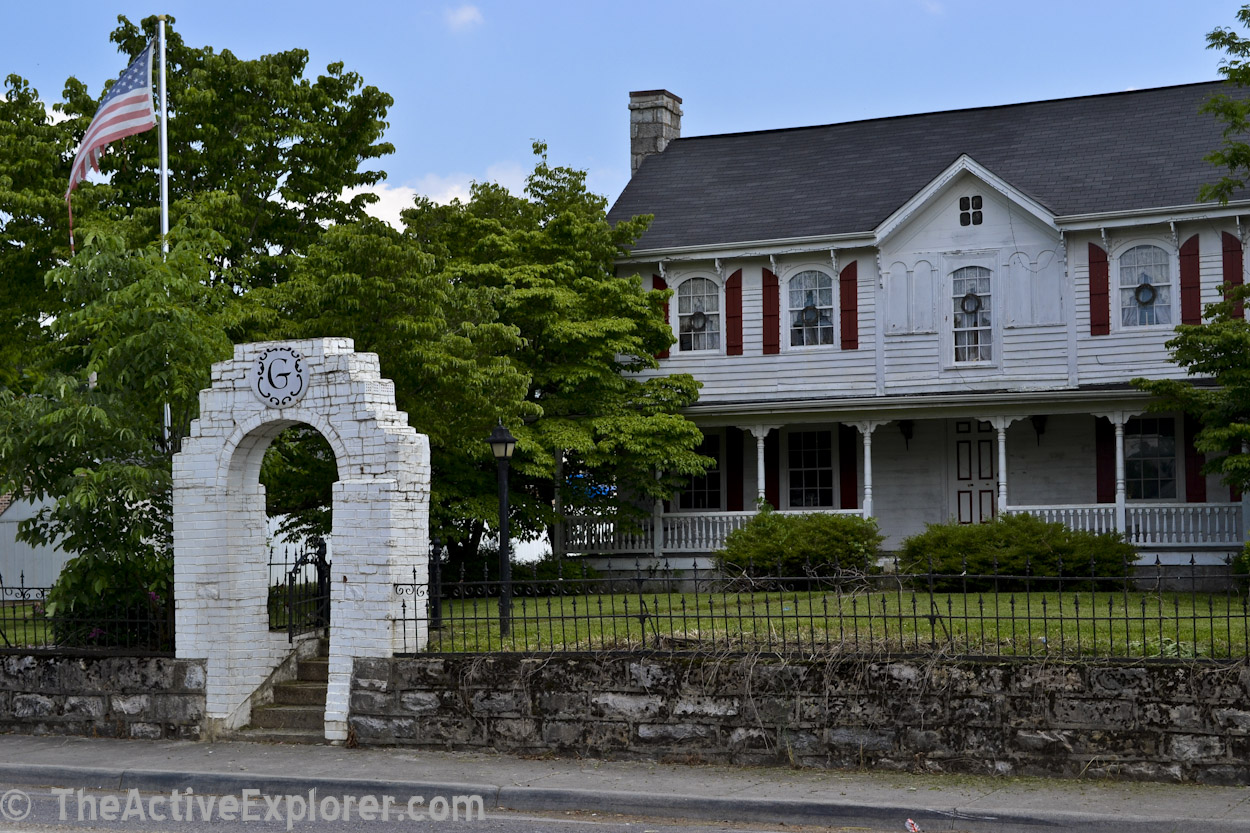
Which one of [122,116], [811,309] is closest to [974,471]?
[811,309]

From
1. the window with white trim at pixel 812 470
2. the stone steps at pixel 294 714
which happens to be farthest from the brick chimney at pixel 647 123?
the stone steps at pixel 294 714

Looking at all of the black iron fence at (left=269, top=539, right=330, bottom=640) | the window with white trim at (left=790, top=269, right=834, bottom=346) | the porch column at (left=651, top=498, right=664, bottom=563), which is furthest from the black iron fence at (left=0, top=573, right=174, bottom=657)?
the window with white trim at (left=790, top=269, right=834, bottom=346)

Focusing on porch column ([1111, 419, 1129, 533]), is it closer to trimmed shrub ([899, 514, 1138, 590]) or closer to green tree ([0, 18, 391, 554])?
trimmed shrub ([899, 514, 1138, 590])

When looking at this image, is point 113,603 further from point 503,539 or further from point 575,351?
point 575,351

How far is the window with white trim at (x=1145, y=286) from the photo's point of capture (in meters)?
21.8

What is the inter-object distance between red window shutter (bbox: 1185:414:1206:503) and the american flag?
1677 cm

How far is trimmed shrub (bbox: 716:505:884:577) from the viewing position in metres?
20.4

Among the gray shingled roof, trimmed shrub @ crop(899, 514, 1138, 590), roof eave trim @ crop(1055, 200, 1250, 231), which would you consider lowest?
trimmed shrub @ crop(899, 514, 1138, 590)

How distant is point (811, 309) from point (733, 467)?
3.35 metres

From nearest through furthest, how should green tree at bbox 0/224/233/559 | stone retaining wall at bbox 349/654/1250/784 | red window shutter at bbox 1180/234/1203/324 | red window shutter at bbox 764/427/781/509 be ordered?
stone retaining wall at bbox 349/654/1250/784
green tree at bbox 0/224/233/559
red window shutter at bbox 1180/234/1203/324
red window shutter at bbox 764/427/781/509

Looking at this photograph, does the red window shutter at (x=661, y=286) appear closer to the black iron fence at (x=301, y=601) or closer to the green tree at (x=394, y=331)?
the green tree at (x=394, y=331)

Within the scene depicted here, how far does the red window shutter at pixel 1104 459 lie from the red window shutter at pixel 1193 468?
116 centimetres

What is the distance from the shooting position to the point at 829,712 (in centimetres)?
1049

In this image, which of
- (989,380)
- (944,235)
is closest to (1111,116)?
(944,235)
